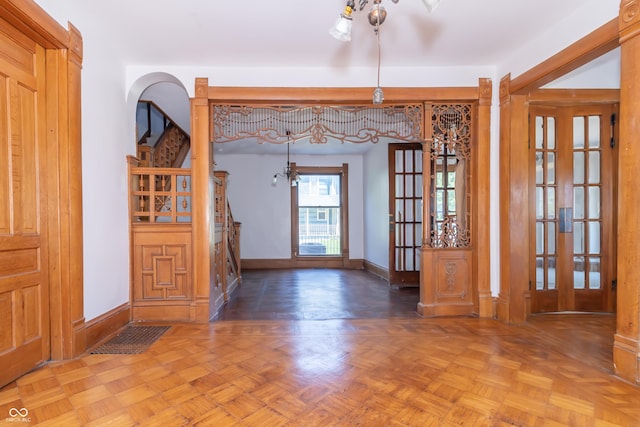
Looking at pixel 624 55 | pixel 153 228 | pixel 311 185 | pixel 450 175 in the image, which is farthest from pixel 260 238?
pixel 624 55

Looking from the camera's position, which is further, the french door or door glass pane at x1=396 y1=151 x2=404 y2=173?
door glass pane at x1=396 y1=151 x2=404 y2=173

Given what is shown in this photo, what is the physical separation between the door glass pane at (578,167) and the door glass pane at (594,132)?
16 centimetres

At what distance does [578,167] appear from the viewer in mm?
3721

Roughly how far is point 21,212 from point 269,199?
5.52 metres

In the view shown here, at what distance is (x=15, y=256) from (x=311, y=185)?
5979 millimetres

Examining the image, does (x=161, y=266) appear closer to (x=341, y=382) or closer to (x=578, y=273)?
(x=341, y=382)

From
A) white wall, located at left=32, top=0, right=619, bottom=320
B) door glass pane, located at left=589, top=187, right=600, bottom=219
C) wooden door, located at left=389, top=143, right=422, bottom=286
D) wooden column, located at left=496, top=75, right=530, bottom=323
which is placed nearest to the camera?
white wall, located at left=32, top=0, right=619, bottom=320

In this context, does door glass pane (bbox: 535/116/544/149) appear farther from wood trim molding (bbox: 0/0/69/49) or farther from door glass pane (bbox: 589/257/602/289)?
wood trim molding (bbox: 0/0/69/49)

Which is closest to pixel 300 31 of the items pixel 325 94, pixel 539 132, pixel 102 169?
pixel 325 94

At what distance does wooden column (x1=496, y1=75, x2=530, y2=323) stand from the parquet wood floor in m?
0.33

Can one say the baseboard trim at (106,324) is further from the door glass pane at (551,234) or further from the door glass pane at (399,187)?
the door glass pane at (551,234)

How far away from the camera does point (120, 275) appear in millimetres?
3191

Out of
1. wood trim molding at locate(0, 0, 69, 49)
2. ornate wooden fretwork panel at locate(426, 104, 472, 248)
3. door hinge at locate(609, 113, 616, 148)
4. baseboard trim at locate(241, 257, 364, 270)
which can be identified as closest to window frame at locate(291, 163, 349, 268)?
baseboard trim at locate(241, 257, 364, 270)

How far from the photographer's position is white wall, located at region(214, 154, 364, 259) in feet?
24.9
